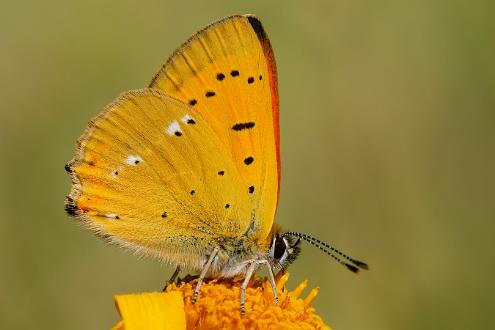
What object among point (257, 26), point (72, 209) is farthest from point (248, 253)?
point (257, 26)

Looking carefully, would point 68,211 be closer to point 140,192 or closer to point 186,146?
point 140,192

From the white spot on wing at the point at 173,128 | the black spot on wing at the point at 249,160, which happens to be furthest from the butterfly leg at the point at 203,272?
the white spot on wing at the point at 173,128

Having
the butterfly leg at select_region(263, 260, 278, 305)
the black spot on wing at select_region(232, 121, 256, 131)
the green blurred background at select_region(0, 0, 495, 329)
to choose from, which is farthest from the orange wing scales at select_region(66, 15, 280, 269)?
the green blurred background at select_region(0, 0, 495, 329)

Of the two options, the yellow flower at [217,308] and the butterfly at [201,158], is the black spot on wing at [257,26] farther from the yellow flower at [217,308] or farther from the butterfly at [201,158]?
the yellow flower at [217,308]

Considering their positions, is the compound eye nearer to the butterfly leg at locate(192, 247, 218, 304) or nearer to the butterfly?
the butterfly

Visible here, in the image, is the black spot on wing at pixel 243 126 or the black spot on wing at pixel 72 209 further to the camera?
the black spot on wing at pixel 243 126

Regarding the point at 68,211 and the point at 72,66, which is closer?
the point at 68,211

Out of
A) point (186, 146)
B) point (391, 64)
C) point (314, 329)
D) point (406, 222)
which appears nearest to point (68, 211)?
point (186, 146)
